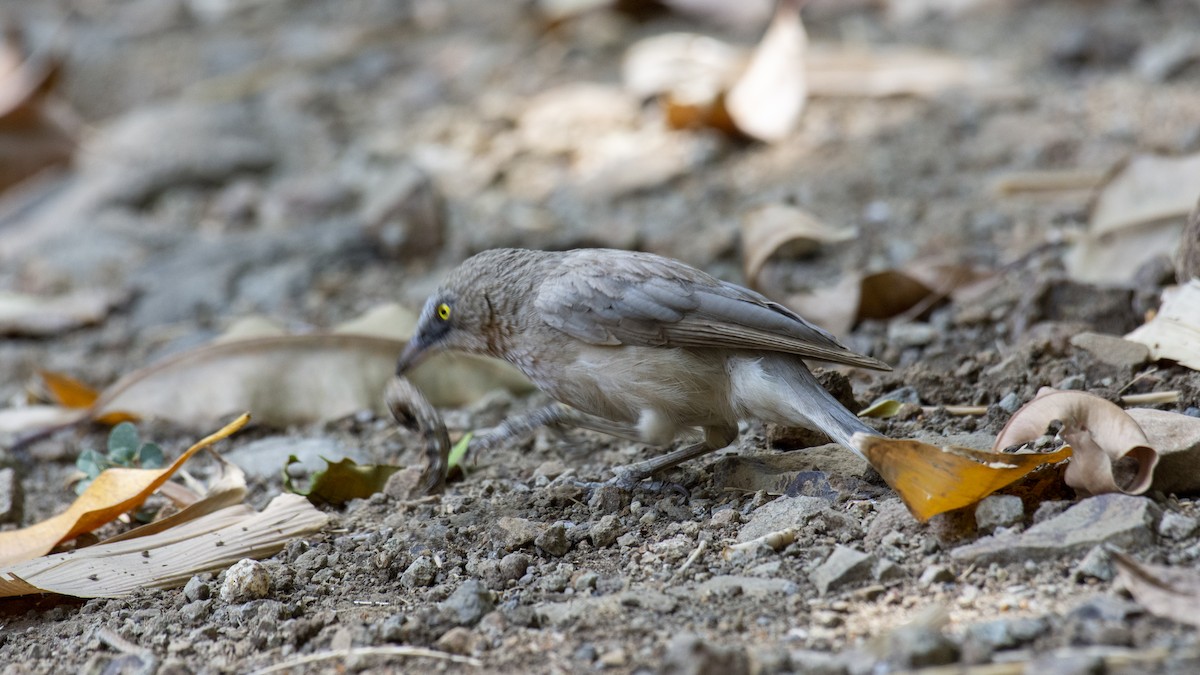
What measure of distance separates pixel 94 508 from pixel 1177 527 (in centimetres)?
306

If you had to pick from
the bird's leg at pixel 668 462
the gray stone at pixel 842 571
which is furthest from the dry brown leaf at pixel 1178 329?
the gray stone at pixel 842 571

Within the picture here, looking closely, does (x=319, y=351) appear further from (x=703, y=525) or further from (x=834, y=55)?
(x=834, y=55)

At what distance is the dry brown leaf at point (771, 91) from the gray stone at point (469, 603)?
4402 millimetres

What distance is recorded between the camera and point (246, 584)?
338 cm

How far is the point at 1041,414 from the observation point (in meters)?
3.36

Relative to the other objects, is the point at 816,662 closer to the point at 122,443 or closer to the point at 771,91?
the point at 122,443

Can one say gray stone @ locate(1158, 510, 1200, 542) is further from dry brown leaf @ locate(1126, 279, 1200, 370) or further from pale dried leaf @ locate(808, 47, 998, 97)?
pale dried leaf @ locate(808, 47, 998, 97)

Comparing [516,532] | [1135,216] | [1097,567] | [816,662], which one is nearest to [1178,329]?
[1135,216]

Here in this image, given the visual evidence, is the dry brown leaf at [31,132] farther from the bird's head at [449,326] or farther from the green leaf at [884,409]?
the green leaf at [884,409]

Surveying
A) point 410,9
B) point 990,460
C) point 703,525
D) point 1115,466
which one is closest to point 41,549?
point 703,525

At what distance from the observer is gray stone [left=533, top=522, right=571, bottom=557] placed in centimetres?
348

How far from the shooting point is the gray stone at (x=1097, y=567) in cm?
288

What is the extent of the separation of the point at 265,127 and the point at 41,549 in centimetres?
506

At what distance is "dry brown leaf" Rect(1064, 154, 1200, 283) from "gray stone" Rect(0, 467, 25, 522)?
13.3 feet
